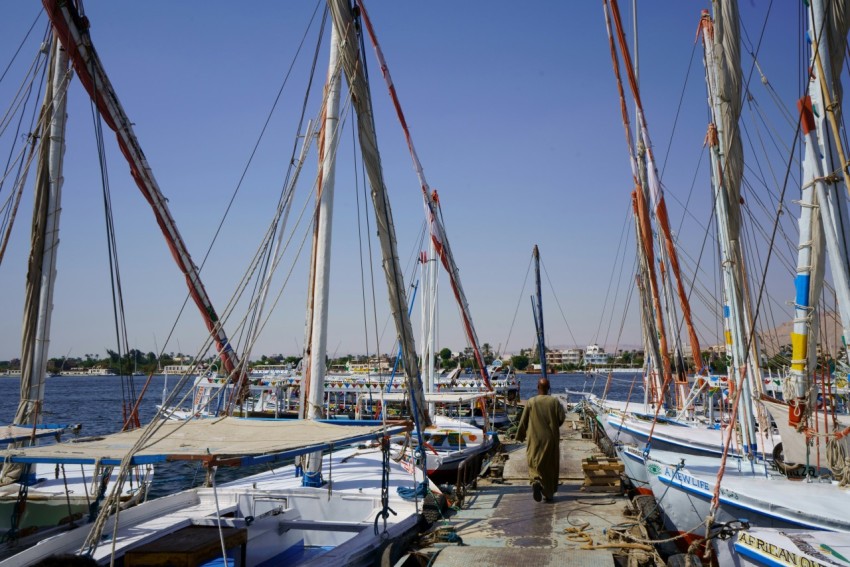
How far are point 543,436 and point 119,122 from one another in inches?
435

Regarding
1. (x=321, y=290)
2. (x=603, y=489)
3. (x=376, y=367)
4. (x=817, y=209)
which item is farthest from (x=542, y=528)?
(x=376, y=367)

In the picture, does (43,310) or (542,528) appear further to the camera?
(43,310)

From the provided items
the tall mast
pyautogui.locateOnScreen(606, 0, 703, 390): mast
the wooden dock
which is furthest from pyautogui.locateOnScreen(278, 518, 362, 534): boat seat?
pyautogui.locateOnScreen(606, 0, 703, 390): mast

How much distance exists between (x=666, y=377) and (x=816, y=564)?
64.8 feet

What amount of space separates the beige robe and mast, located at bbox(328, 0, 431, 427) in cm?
Result: 185

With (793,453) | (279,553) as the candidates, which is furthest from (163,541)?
(793,453)

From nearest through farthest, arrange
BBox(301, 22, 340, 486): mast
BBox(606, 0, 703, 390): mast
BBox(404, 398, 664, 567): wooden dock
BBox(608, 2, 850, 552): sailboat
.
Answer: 1. BBox(404, 398, 664, 567): wooden dock
2. BBox(608, 2, 850, 552): sailboat
3. BBox(301, 22, 340, 486): mast
4. BBox(606, 0, 703, 390): mast

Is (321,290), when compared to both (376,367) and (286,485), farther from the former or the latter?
(376,367)

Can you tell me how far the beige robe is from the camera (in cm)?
1062

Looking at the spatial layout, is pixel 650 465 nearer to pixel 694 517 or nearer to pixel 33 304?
pixel 694 517

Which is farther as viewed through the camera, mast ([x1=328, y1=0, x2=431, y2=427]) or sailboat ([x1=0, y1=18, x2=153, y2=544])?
sailboat ([x1=0, y1=18, x2=153, y2=544])

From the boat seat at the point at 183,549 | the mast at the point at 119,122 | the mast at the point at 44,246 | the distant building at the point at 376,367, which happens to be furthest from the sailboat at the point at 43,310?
the distant building at the point at 376,367

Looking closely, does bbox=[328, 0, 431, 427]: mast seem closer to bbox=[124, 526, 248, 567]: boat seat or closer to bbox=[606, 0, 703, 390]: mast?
bbox=[124, 526, 248, 567]: boat seat

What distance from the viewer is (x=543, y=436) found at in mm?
10617
